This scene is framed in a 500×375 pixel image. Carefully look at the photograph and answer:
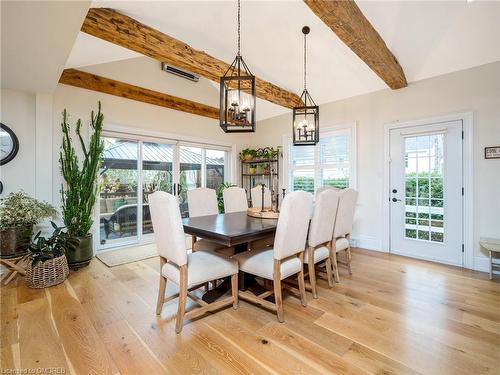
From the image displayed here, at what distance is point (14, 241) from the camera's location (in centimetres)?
273

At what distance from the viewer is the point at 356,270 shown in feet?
10.2

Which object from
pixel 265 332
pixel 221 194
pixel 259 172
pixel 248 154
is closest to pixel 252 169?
pixel 259 172

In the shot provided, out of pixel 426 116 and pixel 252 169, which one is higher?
pixel 426 116

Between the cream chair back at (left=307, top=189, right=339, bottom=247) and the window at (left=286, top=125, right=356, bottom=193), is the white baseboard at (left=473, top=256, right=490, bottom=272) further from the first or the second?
the cream chair back at (left=307, top=189, right=339, bottom=247)

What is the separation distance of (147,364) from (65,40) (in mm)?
2654

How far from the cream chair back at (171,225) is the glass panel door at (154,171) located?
2.68 m

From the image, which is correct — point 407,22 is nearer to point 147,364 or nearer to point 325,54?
point 325,54

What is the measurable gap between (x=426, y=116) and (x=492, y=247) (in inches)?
73.6

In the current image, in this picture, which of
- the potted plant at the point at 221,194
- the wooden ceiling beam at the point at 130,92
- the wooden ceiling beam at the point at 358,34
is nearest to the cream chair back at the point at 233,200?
the potted plant at the point at 221,194

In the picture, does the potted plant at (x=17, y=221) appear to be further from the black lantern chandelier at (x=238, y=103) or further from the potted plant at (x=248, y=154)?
the potted plant at (x=248, y=154)

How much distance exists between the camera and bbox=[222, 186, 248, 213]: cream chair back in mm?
3496

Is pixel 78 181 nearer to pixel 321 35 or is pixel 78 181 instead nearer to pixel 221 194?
pixel 221 194

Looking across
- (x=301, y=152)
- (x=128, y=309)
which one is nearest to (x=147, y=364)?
(x=128, y=309)

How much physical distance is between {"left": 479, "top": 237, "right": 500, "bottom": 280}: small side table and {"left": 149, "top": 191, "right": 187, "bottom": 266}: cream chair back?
3.39m
